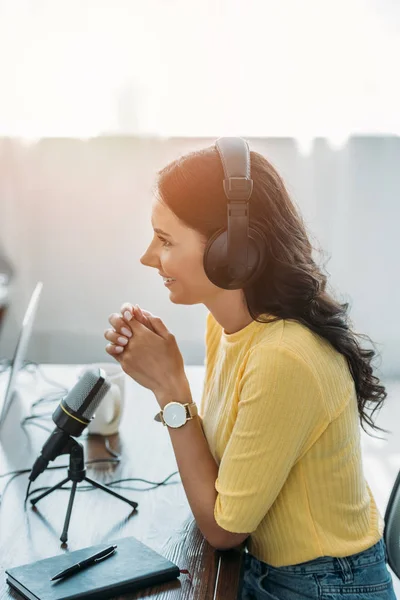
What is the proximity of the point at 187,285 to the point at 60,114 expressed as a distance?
86.9 inches

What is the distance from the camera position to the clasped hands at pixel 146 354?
1.07 meters

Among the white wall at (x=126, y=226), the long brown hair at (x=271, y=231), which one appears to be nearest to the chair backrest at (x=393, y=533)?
the long brown hair at (x=271, y=231)

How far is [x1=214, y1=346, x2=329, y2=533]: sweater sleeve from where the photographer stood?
2.90 ft

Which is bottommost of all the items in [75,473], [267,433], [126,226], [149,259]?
[126,226]

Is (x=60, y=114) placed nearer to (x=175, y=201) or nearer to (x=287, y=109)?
(x=287, y=109)

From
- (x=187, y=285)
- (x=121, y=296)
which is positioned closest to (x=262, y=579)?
(x=187, y=285)

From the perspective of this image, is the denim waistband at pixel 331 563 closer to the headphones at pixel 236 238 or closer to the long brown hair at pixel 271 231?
the long brown hair at pixel 271 231

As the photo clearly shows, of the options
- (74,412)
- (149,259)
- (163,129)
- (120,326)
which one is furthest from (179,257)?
(163,129)

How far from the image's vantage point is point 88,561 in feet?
A: 2.73

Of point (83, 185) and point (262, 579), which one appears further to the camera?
point (83, 185)

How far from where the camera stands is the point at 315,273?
3.39 feet

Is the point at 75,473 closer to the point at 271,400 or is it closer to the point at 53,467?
the point at 53,467

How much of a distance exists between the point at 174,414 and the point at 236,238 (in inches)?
10.8

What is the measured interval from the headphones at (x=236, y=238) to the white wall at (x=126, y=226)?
6.96 ft
